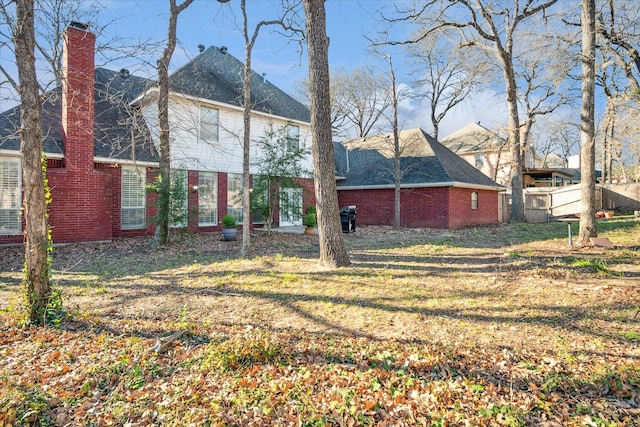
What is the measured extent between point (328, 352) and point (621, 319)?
11.6 feet

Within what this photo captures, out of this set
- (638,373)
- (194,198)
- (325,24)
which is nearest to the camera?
(638,373)

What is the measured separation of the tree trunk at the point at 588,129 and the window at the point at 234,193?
11.7 m

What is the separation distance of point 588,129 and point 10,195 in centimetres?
1588

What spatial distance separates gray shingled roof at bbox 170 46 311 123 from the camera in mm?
13763

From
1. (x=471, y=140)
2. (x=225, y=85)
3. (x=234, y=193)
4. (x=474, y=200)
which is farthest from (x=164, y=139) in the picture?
(x=471, y=140)

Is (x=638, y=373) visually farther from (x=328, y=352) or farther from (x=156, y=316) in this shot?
(x=156, y=316)

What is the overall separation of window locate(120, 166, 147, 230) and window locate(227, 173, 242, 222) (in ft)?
11.0

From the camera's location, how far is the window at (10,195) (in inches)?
393

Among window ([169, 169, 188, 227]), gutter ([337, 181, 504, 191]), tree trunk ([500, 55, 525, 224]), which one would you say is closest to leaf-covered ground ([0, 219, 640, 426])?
window ([169, 169, 188, 227])

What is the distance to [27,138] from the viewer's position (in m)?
4.26

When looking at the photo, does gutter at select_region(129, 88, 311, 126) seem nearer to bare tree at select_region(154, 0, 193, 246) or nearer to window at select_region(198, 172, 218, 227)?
bare tree at select_region(154, 0, 193, 246)

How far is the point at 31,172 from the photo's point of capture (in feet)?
13.9

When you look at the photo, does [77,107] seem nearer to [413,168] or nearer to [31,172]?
[31,172]

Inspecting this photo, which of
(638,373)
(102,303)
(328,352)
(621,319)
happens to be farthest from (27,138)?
(621,319)
